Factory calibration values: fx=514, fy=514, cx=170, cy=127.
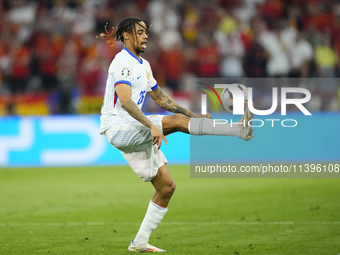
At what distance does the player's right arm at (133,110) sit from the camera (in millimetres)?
4352

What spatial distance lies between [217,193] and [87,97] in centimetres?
536

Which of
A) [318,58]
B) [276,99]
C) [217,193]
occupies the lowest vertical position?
[217,193]

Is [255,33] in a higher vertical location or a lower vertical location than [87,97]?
higher

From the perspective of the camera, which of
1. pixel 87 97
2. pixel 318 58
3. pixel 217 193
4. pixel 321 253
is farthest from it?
pixel 318 58

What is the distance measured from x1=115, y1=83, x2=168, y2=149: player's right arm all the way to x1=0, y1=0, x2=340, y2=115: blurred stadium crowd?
27.4 feet

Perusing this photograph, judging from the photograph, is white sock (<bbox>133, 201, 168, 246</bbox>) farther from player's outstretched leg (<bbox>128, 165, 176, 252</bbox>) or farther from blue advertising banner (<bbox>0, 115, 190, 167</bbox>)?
blue advertising banner (<bbox>0, 115, 190, 167</bbox>)

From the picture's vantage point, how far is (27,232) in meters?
6.14

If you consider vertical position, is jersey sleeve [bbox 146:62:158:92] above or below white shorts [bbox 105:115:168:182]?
above

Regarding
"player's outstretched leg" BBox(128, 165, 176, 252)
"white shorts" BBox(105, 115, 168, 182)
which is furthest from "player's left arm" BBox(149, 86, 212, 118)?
"player's outstretched leg" BBox(128, 165, 176, 252)

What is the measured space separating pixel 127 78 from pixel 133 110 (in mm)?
369

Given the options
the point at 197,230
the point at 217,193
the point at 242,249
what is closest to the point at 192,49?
the point at 217,193

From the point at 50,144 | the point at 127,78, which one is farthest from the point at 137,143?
the point at 50,144

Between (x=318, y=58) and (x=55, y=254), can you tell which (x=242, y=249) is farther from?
(x=318, y=58)

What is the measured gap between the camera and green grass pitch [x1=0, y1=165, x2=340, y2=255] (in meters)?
5.31
